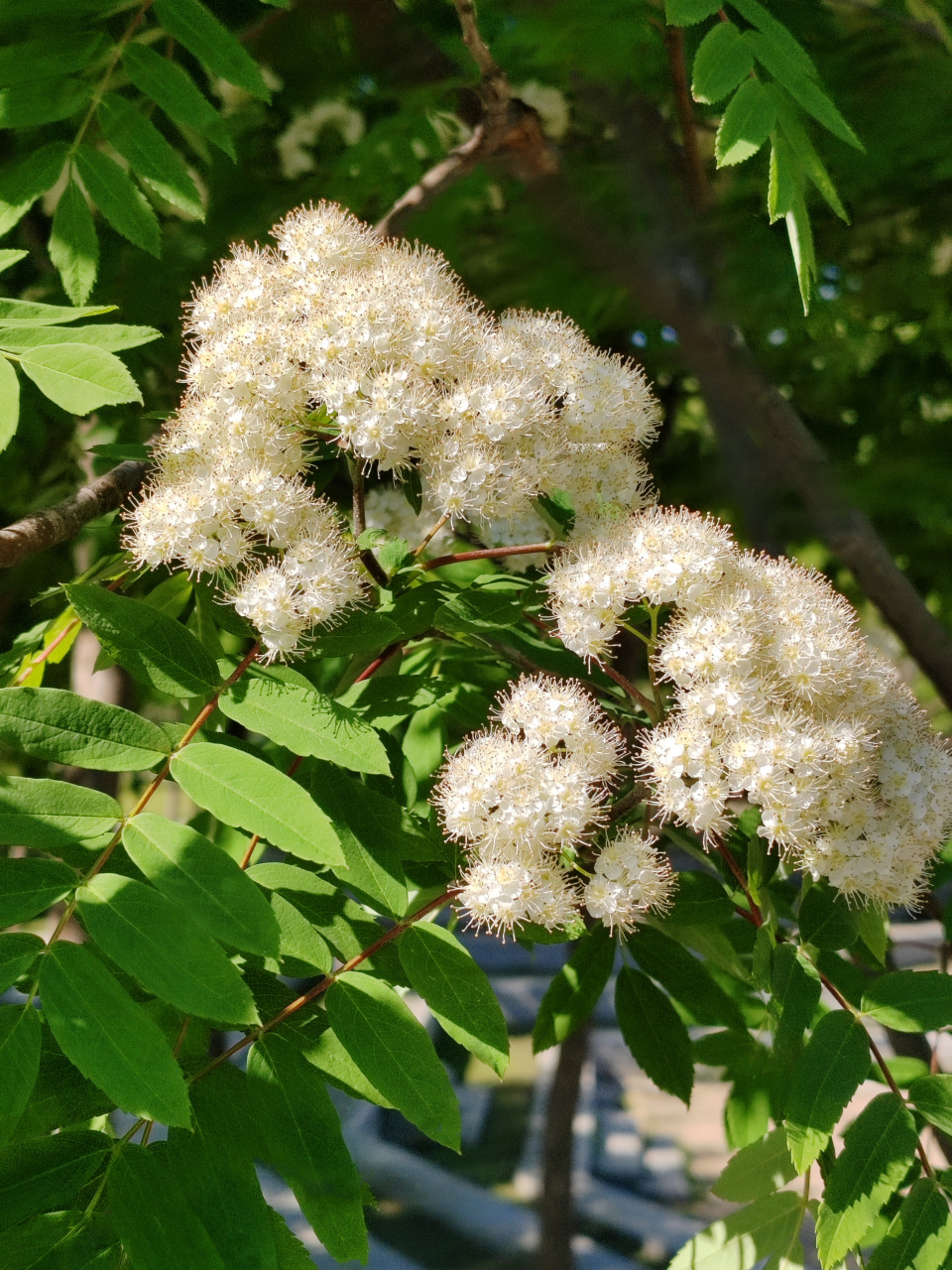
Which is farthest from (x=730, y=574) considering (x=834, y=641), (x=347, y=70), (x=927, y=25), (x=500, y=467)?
(x=347, y=70)

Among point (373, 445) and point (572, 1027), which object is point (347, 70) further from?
point (572, 1027)

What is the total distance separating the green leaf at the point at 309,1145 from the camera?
86 cm

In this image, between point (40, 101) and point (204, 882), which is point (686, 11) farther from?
point (204, 882)

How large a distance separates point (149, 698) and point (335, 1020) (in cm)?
98

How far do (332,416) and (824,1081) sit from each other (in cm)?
77

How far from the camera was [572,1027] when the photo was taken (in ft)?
3.97

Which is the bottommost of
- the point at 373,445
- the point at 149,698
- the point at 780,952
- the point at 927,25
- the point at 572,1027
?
the point at 149,698

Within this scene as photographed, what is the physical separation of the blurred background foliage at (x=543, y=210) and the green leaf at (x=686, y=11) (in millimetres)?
367

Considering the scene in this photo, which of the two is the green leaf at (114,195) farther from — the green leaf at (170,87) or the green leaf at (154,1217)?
the green leaf at (154,1217)

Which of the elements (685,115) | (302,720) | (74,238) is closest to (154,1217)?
(302,720)

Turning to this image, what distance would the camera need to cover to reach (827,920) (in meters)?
1.08

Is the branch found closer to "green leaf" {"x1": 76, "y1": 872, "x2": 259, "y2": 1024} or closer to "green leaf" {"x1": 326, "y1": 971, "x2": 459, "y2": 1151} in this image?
"green leaf" {"x1": 76, "y1": 872, "x2": 259, "y2": 1024}

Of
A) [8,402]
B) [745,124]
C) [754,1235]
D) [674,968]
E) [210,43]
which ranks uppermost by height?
[745,124]

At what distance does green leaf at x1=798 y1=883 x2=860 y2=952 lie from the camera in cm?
108
